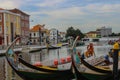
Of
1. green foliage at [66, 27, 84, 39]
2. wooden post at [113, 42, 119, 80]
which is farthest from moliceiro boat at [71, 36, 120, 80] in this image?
green foliage at [66, 27, 84, 39]

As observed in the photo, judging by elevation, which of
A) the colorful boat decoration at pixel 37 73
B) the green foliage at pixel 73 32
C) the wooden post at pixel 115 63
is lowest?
the green foliage at pixel 73 32

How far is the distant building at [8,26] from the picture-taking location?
91.8 metres

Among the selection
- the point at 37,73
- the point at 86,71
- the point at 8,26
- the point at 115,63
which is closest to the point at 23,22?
the point at 8,26

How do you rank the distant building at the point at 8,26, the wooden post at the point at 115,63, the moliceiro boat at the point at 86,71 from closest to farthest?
the wooden post at the point at 115,63 < the moliceiro boat at the point at 86,71 < the distant building at the point at 8,26

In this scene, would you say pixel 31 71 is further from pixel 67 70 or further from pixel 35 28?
pixel 35 28

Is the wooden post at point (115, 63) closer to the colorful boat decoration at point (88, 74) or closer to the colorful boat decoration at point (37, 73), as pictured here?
the colorful boat decoration at point (88, 74)

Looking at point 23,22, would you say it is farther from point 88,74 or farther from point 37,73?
point 88,74

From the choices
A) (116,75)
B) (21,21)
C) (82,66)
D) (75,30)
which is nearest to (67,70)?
(82,66)

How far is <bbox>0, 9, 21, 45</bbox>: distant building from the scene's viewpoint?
91850 millimetres

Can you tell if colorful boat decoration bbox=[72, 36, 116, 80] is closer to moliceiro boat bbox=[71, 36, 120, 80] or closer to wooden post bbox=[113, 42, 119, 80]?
moliceiro boat bbox=[71, 36, 120, 80]

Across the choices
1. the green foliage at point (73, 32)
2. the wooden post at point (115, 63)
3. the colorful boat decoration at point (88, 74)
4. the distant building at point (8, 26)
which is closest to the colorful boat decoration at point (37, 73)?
the colorful boat decoration at point (88, 74)

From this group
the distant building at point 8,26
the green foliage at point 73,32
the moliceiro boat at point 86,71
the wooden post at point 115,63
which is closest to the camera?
the wooden post at point 115,63

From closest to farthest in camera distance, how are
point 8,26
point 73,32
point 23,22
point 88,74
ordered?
point 88,74 < point 8,26 < point 23,22 < point 73,32

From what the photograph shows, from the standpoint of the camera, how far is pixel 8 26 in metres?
95.9
